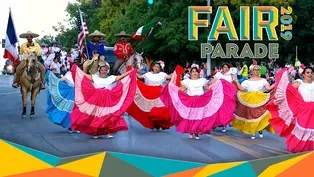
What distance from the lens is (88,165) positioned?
822cm

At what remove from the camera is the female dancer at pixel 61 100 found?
48.6ft

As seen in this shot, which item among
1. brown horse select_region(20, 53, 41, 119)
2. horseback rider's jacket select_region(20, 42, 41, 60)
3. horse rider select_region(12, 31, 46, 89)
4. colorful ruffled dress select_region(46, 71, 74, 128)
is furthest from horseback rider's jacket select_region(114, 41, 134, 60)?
colorful ruffled dress select_region(46, 71, 74, 128)

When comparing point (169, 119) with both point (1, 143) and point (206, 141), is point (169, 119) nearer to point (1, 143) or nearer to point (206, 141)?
point (206, 141)

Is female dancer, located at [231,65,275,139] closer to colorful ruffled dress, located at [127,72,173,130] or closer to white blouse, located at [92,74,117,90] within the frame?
colorful ruffled dress, located at [127,72,173,130]

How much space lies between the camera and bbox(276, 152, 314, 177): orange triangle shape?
8.11 meters

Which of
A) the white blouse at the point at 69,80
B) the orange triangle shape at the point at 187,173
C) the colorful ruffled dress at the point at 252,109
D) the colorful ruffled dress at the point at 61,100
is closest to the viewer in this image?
the orange triangle shape at the point at 187,173

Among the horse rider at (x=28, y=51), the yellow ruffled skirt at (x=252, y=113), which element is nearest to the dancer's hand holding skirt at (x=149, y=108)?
the yellow ruffled skirt at (x=252, y=113)

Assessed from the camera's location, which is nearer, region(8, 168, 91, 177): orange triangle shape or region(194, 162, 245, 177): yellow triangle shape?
region(8, 168, 91, 177): orange triangle shape

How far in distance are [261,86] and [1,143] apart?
739 centimetres

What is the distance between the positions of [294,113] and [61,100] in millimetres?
5903

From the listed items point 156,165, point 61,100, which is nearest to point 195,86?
point 61,100

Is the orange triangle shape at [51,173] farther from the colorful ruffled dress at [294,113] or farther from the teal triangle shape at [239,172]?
the colorful ruffled dress at [294,113]

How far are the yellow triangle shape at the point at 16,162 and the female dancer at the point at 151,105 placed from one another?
7.48 meters

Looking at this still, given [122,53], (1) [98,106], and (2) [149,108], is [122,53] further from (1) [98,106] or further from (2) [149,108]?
(1) [98,106]
